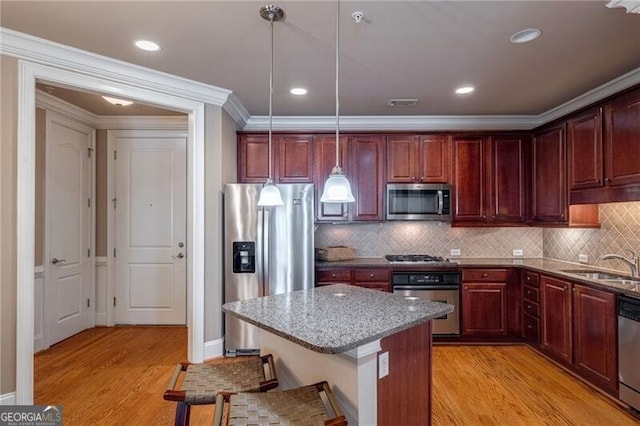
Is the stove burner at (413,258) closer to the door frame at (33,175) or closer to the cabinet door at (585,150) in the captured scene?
the cabinet door at (585,150)

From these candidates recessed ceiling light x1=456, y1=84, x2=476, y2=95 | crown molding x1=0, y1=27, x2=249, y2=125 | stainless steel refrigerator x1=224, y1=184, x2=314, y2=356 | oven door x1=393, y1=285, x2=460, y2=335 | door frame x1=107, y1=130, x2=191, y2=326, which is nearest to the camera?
crown molding x1=0, y1=27, x2=249, y2=125

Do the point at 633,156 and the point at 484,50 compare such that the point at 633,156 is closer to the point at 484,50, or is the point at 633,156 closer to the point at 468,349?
the point at 484,50

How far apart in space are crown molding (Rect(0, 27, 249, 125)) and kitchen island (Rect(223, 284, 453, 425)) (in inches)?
83.8

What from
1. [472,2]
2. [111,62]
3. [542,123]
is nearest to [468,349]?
[542,123]

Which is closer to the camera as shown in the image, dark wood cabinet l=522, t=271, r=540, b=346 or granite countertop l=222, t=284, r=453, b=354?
granite countertop l=222, t=284, r=453, b=354

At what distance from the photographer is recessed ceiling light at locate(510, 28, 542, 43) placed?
2193mm

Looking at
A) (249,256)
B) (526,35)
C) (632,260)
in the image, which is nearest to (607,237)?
Result: (632,260)

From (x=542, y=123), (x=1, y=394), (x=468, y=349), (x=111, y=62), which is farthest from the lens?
(x=542, y=123)

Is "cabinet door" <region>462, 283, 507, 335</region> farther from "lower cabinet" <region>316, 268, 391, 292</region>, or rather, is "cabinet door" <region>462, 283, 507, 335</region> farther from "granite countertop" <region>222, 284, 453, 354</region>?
"granite countertop" <region>222, 284, 453, 354</region>

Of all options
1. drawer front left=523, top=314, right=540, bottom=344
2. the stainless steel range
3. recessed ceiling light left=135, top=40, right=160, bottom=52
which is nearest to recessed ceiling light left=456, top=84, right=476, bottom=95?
the stainless steel range

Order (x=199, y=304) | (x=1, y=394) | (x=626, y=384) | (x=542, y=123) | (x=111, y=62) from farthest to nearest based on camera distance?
(x=542, y=123) → (x=199, y=304) → (x=111, y=62) → (x=626, y=384) → (x=1, y=394)

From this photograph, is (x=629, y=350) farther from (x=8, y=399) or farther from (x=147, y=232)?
(x=147, y=232)

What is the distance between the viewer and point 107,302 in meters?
4.32

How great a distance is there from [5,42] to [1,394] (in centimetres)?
233
